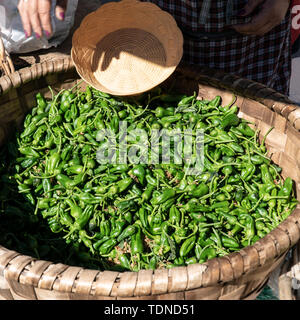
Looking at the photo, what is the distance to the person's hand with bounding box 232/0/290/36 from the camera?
192 centimetres

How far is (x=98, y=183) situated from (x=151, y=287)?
2.46 feet

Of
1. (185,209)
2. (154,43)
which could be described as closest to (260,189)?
(185,209)

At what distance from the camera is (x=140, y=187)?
1.79m

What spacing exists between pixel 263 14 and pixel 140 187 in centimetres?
102

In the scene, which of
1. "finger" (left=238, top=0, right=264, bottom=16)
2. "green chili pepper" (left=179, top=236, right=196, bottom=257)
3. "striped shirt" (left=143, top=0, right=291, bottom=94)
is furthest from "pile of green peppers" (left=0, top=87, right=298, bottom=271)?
"finger" (left=238, top=0, right=264, bottom=16)

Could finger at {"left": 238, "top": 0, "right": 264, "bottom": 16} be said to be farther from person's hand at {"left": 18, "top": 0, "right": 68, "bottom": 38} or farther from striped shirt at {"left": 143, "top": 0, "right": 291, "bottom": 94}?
person's hand at {"left": 18, "top": 0, "right": 68, "bottom": 38}

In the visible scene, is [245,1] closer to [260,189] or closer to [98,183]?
[260,189]

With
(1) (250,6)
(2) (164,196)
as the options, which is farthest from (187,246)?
(1) (250,6)

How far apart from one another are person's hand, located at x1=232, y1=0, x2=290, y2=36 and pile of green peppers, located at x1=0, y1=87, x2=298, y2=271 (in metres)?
0.39

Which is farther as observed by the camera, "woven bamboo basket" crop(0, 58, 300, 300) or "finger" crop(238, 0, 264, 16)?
"finger" crop(238, 0, 264, 16)

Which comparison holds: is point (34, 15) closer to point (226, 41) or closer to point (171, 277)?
point (226, 41)

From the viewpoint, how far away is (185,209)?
1.66 m

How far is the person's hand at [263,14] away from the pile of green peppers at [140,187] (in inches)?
15.4

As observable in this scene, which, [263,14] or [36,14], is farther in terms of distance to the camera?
[263,14]
